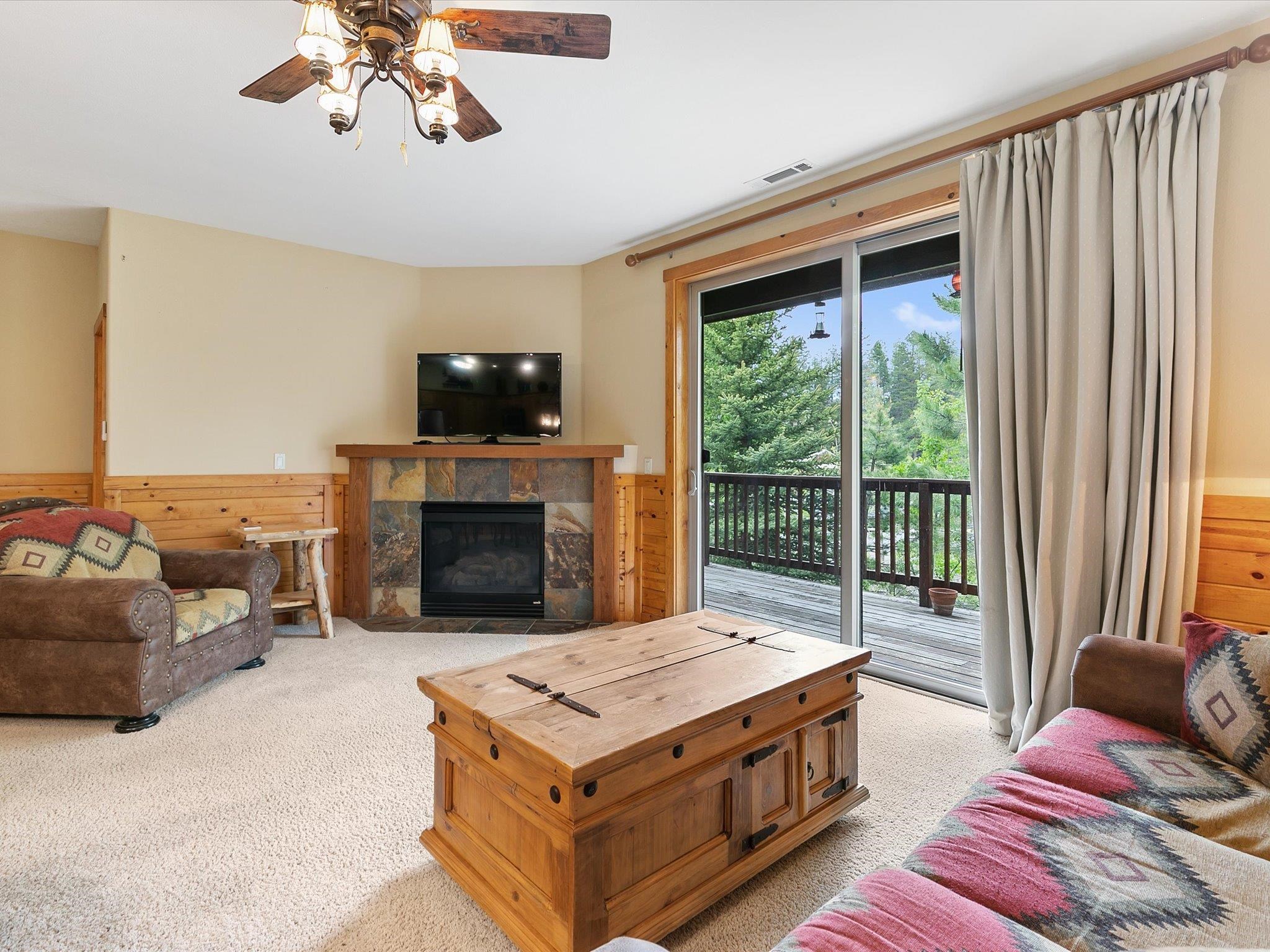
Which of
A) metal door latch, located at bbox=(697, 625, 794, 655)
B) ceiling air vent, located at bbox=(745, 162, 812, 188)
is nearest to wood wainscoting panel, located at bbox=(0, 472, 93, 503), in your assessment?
metal door latch, located at bbox=(697, 625, 794, 655)

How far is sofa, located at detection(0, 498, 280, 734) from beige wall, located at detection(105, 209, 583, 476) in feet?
2.82

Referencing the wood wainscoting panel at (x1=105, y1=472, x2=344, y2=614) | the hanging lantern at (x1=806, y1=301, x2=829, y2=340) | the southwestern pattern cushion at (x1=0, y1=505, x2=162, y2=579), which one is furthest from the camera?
the wood wainscoting panel at (x1=105, y1=472, x2=344, y2=614)

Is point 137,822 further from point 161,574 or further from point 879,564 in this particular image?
point 879,564

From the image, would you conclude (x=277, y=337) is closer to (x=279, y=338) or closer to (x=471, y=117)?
(x=279, y=338)

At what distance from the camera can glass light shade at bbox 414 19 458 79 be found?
166 centimetres

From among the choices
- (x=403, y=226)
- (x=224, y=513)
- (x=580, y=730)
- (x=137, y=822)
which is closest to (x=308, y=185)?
(x=403, y=226)

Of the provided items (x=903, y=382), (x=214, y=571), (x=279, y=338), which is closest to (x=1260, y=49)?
(x=903, y=382)

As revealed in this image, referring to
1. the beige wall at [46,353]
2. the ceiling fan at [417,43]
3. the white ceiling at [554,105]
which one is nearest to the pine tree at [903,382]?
the white ceiling at [554,105]

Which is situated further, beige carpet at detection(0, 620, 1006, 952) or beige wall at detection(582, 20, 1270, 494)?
beige wall at detection(582, 20, 1270, 494)

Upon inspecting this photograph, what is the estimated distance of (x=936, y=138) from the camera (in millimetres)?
2846

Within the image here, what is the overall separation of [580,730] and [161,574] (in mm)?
3065

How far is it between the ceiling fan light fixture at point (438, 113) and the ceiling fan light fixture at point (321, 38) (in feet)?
0.83

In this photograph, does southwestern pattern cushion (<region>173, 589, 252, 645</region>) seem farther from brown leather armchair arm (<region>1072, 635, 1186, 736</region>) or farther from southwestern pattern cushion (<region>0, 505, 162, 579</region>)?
brown leather armchair arm (<region>1072, 635, 1186, 736</region>)

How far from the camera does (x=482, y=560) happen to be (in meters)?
4.55
